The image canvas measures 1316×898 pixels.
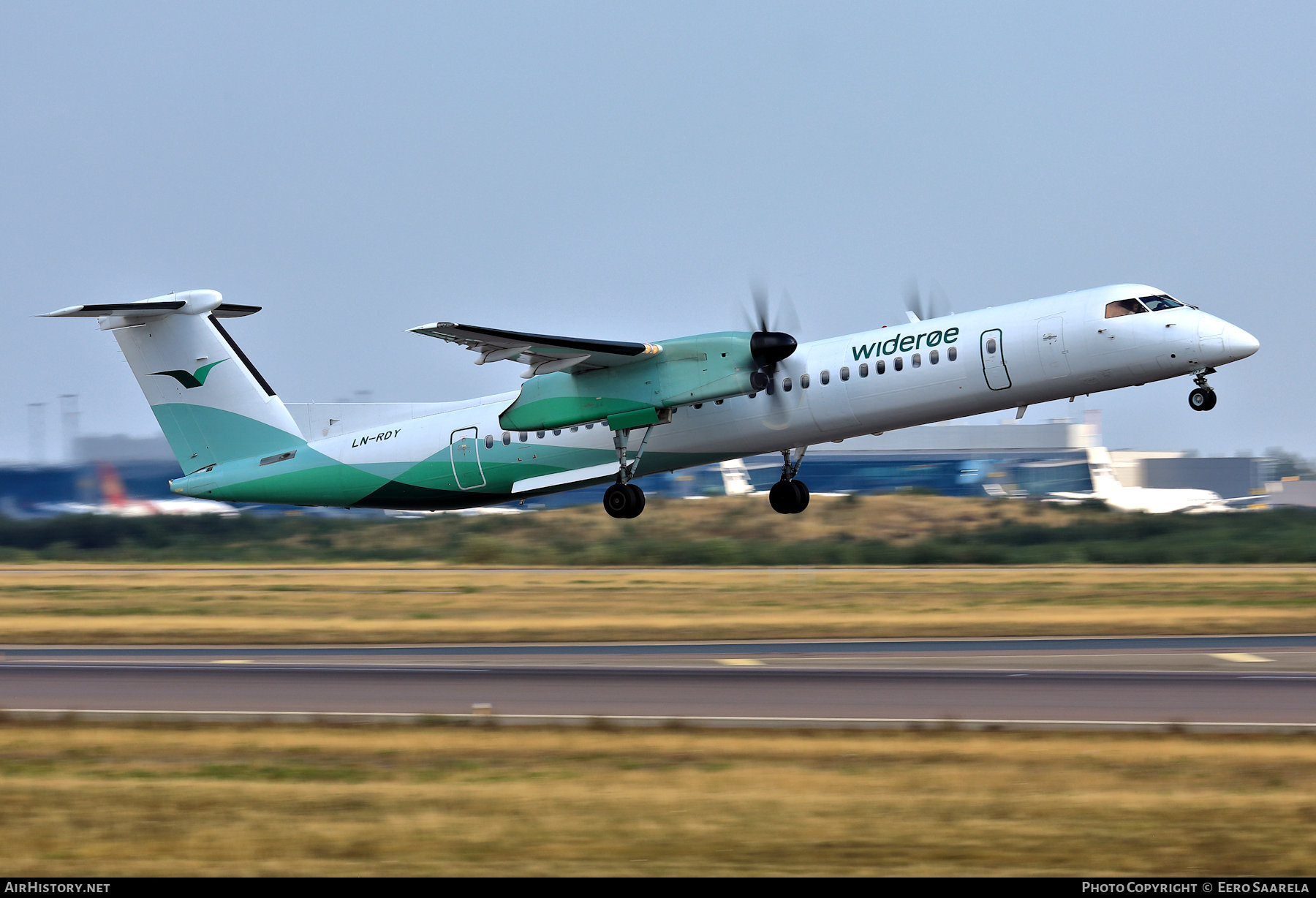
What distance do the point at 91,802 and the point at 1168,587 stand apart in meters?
32.2

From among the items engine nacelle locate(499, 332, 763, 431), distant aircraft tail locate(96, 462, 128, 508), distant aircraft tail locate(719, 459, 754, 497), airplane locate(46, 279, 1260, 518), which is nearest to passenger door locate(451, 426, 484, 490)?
airplane locate(46, 279, 1260, 518)

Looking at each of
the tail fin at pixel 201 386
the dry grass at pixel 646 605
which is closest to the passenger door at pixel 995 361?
the dry grass at pixel 646 605

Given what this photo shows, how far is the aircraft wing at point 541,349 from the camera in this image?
23.8 meters

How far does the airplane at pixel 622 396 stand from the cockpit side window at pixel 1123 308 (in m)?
0.03

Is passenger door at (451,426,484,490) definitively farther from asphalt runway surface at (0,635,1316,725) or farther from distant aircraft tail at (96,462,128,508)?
distant aircraft tail at (96,462,128,508)

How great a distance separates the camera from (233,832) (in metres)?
12.6

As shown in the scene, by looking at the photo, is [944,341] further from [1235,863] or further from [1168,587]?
[1168,587]

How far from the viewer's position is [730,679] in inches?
876

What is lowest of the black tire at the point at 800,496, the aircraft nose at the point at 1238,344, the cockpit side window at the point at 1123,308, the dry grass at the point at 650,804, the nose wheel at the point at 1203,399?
the dry grass at the point at 650,804

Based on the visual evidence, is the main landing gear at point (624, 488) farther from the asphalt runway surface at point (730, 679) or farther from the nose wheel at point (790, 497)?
A: the asphalt runway surface at point (730, 679)

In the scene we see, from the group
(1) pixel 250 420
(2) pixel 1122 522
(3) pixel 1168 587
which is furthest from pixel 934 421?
(2) pixel 1122 522

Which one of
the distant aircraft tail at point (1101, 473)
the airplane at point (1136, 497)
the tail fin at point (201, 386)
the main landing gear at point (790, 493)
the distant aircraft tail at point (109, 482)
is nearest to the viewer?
the main landing gear at point (790, 493)

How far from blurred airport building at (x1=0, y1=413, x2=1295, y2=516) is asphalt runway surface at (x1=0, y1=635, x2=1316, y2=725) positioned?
107 feet

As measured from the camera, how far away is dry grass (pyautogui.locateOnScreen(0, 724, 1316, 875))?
1159cm
